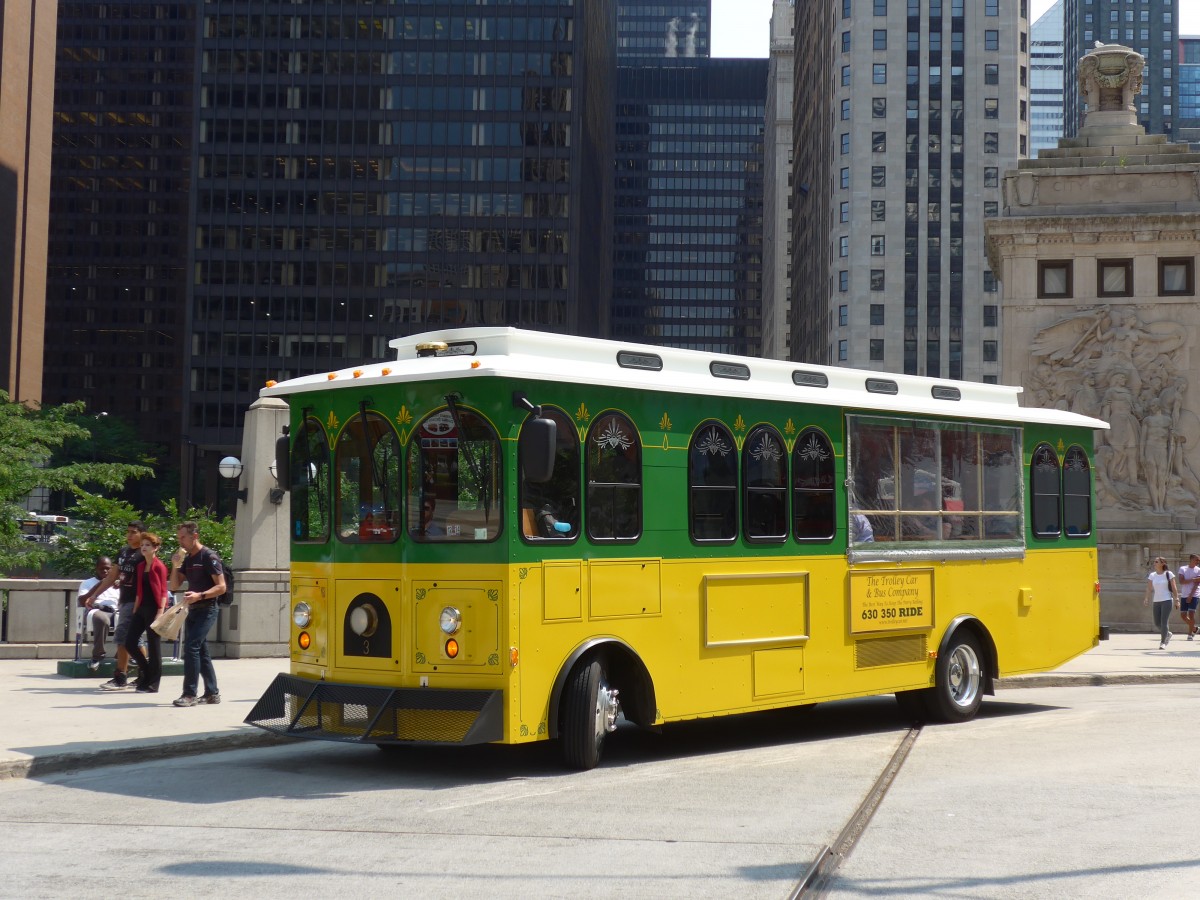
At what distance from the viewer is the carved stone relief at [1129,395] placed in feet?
91.2

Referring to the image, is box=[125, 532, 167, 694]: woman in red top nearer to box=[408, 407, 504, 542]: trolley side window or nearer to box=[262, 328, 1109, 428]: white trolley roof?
box=[262, 328, 1109, 428]: white trolley roof

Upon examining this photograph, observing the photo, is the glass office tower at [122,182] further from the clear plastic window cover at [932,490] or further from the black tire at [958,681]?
the black tire at [958,681]

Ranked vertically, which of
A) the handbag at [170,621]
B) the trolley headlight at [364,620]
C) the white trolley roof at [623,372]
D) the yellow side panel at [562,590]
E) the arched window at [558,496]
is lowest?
the handbag at [170,621]

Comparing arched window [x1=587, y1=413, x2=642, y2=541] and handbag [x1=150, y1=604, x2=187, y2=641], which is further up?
arched window [x1=587, y1=413, x2=642, y2=541]

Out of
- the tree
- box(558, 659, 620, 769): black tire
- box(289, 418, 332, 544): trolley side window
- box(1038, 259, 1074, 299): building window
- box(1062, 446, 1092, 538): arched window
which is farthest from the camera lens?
box(1038, 259, 1074, 299): building window

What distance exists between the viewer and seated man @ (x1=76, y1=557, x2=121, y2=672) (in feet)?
54.1

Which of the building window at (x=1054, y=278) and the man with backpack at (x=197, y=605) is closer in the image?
the man with backpack at (x=197, y=605)

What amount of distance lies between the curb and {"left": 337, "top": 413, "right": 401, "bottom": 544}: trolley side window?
2192 mm

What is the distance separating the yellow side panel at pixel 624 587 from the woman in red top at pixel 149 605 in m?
5.70

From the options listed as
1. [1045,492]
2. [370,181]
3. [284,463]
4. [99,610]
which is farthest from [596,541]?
[370,181]

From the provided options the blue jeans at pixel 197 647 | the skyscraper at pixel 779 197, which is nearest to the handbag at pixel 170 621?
the blue jeans at pixel 197 647

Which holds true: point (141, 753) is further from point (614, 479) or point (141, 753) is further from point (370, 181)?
point (370, 181)

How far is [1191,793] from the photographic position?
969 cm

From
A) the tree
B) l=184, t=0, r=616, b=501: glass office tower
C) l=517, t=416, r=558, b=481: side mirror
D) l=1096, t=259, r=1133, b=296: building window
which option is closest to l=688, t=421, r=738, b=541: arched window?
l=517, t=416, r=558, b=481: side mirror
